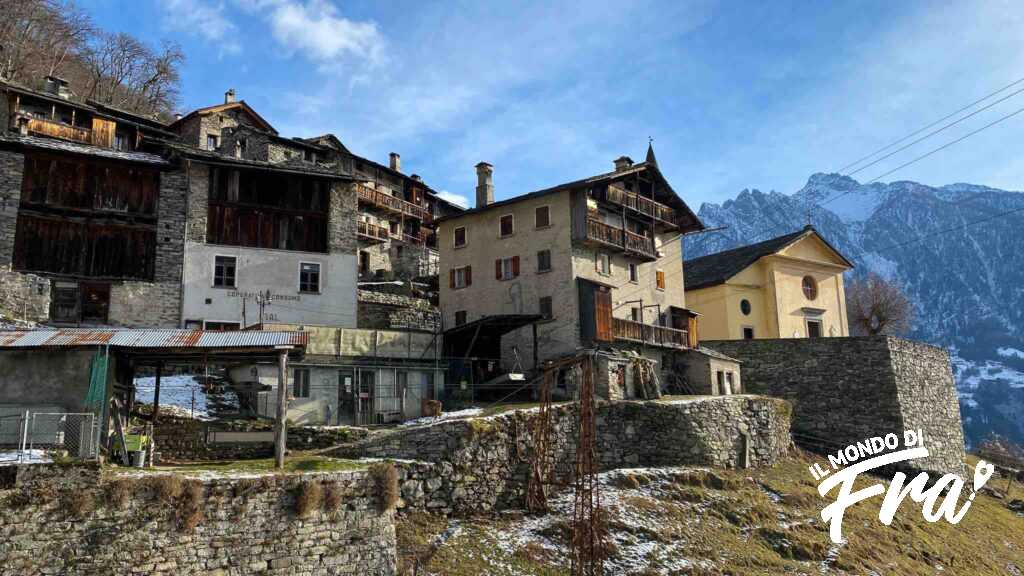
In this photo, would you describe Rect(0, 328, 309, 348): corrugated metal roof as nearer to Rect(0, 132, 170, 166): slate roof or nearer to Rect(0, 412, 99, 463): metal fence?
Rect(0, 412, 99, 463): metal fence

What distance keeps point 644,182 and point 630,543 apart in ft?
85.4

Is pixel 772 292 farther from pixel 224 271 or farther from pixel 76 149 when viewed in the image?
pixel 76 149

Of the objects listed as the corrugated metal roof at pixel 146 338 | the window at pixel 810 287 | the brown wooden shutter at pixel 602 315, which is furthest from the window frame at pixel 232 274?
the window at pixel 810 287

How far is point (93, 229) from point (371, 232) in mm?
25506

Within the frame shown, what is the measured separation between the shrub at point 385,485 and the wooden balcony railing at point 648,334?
18.6m

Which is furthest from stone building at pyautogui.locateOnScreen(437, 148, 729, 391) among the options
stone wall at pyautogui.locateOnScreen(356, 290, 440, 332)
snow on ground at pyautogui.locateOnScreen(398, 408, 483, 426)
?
snow on ground at pyautogui.locateOnScreen(398, 408, 483, 426)

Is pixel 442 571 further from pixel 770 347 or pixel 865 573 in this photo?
pixel 770 347

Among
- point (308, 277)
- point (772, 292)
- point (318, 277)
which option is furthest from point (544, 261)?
point (772, 292)

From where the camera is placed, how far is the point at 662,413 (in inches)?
1158

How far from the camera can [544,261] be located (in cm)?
3884

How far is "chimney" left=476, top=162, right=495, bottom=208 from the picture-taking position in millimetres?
46344

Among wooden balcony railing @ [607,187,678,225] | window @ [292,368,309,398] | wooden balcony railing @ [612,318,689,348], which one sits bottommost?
window @ [292,368,309,398]

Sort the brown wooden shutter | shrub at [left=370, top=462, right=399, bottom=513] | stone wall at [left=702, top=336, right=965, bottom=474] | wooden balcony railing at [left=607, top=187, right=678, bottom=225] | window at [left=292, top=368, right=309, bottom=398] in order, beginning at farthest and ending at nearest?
wooden balcony railing at [left=607, top=187, right=678, bottom=225] < stone wall at [left=702, top=336, right=965, bottom=474] < the brown wooden shutter < window at [left=292, top=368, right=309, bottom=398] < shrub at [left=370, top=462, right=399, bottom=513]

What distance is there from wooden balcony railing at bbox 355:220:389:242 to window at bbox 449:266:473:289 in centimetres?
1900
